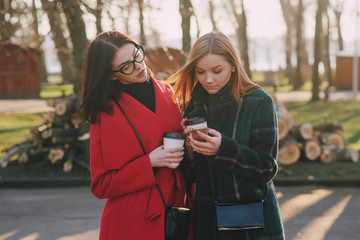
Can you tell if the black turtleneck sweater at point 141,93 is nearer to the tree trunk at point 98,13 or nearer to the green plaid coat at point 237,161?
the green plaid coat at point 237,161

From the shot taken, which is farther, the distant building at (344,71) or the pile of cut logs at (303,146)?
the distant building at (344,71)

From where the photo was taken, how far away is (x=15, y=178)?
7.31 metres

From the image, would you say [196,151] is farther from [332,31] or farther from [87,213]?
[332,31]

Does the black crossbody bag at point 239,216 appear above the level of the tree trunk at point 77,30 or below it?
below

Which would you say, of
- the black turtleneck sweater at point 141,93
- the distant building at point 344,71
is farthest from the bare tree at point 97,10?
the distant building at point 344,71

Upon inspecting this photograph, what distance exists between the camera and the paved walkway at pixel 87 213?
4.98 m

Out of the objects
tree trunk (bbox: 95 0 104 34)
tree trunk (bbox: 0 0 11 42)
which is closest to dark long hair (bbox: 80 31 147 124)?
tree trunk (bbox: 95 0 104 34)

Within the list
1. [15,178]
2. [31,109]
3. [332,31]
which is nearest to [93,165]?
[15,178]

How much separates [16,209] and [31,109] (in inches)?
535

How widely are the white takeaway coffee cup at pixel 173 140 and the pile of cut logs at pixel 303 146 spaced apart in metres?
5.68

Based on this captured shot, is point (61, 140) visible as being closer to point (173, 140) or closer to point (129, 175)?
point (129, 175)

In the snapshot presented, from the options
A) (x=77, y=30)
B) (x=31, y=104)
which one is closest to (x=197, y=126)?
(x=77, y=30)

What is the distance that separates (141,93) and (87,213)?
152 inches

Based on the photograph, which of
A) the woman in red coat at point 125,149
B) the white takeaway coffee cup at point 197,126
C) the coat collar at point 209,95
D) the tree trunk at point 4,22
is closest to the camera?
the white takeaway coffee cup at point 197,126
